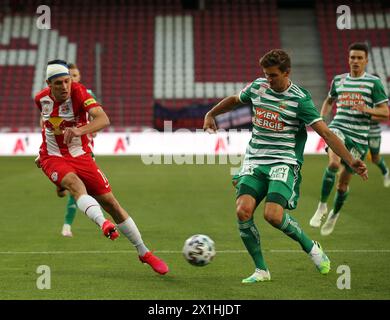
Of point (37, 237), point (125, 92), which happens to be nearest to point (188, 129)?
point (125, 92)

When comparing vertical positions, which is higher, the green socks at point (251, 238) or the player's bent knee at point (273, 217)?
the player's bent knee at point (273, 217)

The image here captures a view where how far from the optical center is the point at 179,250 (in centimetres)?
915

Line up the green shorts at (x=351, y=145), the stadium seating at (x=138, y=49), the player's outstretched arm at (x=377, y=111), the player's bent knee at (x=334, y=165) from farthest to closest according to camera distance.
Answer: the stadium seating at (x=138, y=49)
the player's bent knee at (x=334, y=165)
the green shorts at (x=351, y=145)
the player's outstretched arm at (x=377, y=111)

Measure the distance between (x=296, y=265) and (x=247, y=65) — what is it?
89.7 feet

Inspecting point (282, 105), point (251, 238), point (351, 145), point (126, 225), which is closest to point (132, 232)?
point (126, 225)

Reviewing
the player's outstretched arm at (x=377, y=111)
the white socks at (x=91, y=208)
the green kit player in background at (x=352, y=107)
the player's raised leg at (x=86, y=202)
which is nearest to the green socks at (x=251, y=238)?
the player's raised leg at (x=86, y=202)

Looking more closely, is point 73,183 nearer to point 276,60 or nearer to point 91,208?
point 91,208

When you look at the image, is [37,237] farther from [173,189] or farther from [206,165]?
[206,165]

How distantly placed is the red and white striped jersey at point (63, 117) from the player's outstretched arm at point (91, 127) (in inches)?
6.2

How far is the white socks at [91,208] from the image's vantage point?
7.29 m

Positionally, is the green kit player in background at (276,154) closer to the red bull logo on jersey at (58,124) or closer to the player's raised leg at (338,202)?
the red bull logo on jersey at (58,124)

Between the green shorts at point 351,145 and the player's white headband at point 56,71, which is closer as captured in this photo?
the player's white headband at point 56,71

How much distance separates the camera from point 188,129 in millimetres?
29641

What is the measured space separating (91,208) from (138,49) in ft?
93.8
